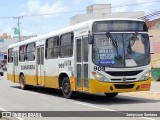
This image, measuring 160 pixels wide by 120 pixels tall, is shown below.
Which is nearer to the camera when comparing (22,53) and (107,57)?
(107,57)

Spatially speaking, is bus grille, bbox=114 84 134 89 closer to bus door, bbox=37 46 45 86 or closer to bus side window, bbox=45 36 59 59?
bus side window, bbox=45 36 59 59

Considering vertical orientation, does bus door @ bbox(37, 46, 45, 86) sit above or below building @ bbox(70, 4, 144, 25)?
below

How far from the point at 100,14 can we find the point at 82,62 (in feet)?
218

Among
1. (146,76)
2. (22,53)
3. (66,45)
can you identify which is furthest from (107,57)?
(22,53)

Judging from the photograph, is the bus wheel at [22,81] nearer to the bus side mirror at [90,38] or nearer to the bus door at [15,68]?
the bus door at [15,68]

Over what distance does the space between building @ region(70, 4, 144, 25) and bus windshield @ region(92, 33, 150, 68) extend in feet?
213

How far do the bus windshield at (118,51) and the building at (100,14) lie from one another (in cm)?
6496

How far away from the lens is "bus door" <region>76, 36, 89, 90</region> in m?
16.0

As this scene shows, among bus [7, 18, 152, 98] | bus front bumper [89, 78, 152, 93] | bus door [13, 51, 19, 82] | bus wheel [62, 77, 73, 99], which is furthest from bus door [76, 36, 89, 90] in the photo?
bus door [13, 51, 19, 82]

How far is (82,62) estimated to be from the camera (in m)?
16.3

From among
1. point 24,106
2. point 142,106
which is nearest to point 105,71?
point 142,106

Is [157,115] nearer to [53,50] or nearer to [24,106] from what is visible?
[24,106]

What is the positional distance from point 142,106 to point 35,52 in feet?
31.1

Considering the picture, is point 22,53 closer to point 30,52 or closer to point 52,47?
point 30,52
